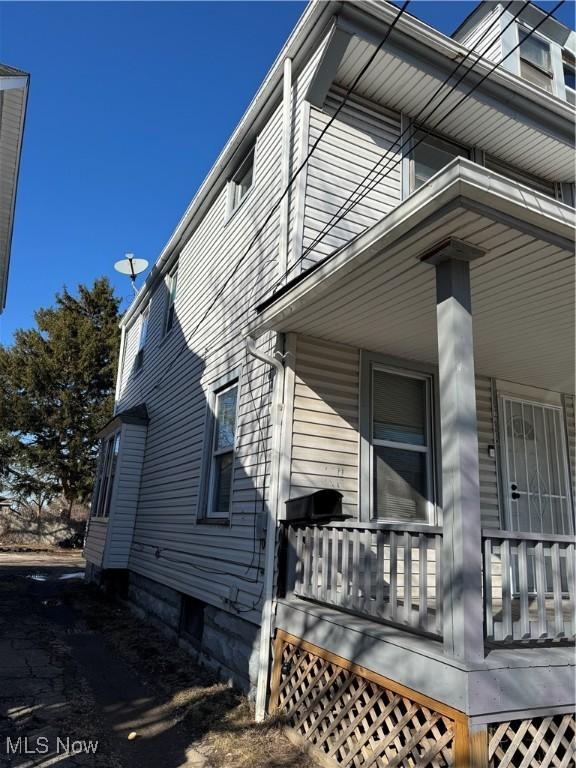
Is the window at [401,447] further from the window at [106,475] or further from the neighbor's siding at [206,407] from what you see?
the window at [106,475]

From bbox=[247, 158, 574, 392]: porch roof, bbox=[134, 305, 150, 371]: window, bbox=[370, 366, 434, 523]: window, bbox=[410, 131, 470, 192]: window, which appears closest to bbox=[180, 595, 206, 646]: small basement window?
bbox=[370, 366, 434, 523]: window

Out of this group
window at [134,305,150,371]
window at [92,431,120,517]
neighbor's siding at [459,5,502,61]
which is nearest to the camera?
neighbor's siding at [459,5,502,61]

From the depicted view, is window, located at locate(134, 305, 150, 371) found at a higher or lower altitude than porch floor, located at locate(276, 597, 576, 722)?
higher

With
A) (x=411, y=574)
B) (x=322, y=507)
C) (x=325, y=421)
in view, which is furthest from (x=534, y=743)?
(x=325, y=421)

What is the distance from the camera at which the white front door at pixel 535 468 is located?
5879mm

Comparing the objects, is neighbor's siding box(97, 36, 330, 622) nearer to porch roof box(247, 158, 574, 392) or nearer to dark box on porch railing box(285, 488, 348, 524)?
dark box on porch railing box(285, 488, 348, 524)

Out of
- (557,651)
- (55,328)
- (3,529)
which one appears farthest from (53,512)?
(557,651)

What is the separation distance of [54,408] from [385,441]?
2313cm

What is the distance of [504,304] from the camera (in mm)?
3932

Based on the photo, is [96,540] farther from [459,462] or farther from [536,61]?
[536,61]

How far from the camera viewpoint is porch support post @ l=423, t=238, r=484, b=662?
2592mm

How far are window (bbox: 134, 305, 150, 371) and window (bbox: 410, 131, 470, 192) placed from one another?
715 centimetres

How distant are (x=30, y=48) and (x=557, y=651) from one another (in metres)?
8.79

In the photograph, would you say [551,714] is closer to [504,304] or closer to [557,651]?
[557,651]
